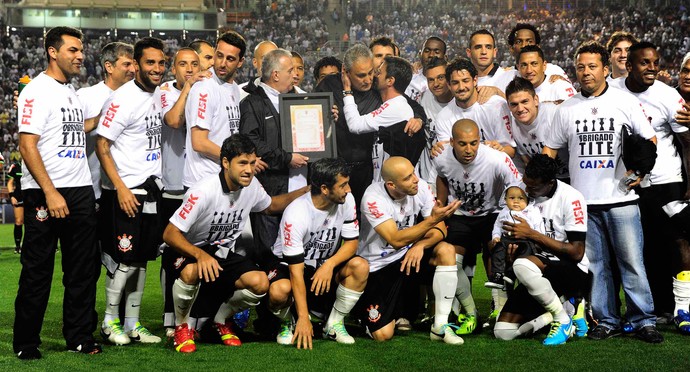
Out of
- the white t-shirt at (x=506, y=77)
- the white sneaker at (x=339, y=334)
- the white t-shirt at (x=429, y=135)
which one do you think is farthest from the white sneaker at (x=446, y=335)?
the white t-shirt at (x=506, y=77)

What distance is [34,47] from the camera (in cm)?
3884

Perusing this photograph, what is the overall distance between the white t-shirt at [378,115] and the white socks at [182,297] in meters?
2.06

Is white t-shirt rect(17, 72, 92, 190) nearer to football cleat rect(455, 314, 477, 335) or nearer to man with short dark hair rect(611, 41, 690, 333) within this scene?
football cleat rect(455, 314, 477, 335)

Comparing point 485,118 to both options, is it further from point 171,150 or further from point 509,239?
point 171,150

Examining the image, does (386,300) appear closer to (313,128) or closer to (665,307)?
(313,128)

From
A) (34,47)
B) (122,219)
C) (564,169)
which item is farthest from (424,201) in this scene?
(34,47)

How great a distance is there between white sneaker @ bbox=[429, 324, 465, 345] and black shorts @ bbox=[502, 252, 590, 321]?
473mm

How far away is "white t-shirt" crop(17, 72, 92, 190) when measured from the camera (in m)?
5.57

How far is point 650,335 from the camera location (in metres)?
6.23

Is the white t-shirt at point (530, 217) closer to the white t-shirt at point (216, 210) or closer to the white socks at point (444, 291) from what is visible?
the white socks at point (444, 291)

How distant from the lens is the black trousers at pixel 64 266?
5613mm

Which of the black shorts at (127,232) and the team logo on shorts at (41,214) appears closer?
the team logo on shorts at (41,214)

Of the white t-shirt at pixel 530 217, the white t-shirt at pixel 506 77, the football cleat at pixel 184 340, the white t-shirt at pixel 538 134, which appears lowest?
the football cleat at pixel 184 340

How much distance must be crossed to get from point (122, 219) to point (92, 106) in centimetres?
89
